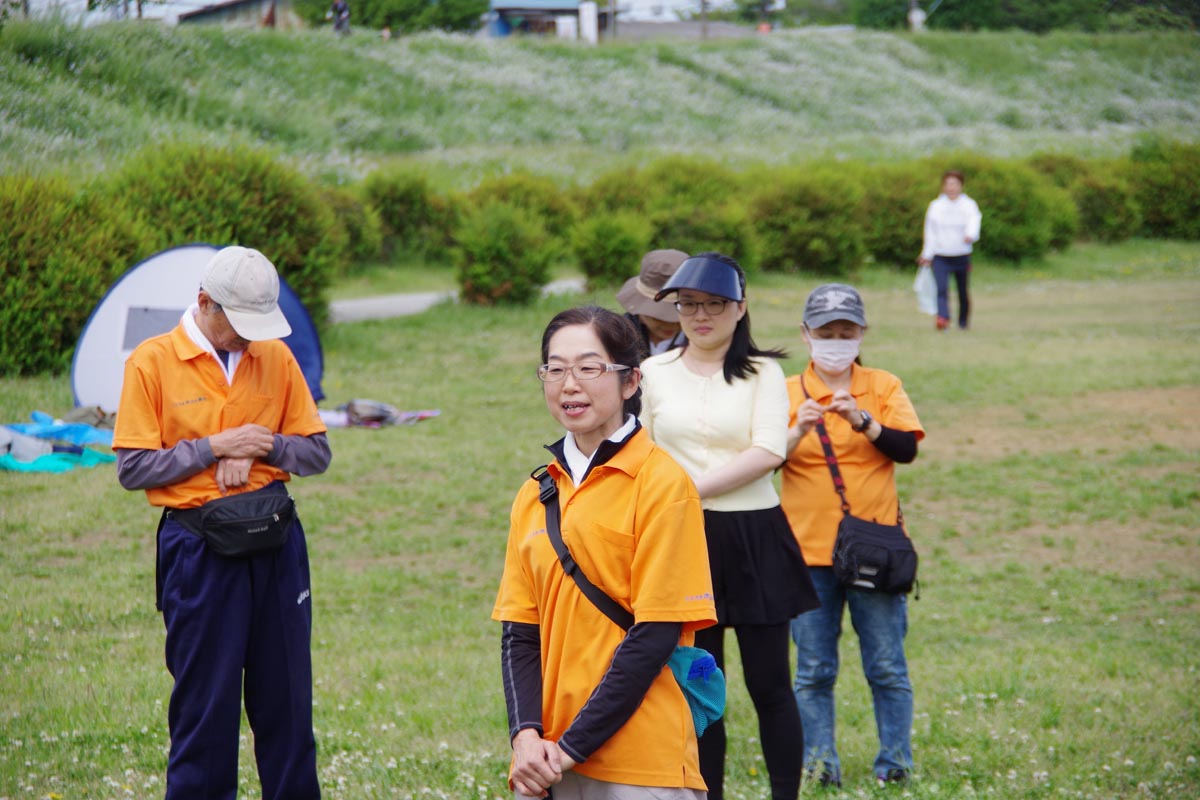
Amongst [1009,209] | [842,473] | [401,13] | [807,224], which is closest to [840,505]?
[842,473]

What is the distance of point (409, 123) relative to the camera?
38.5m

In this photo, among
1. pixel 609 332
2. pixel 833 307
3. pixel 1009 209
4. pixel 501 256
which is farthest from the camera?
pixel 1009 209

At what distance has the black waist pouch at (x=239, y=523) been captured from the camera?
3.58m

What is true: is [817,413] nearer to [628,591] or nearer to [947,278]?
[628,591]

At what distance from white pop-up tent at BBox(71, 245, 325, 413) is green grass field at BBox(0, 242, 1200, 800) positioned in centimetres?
53

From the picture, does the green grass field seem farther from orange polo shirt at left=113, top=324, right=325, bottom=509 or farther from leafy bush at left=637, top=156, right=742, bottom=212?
leafy bush at left=637, top=156, right=742, bottom=212

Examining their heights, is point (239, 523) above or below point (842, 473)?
above

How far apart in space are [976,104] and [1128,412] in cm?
4208

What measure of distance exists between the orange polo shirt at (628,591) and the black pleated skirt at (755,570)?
1.21 m

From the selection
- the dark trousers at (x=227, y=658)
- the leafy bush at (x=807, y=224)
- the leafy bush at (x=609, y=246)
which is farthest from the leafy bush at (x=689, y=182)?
the dark trousers at (x=227, y=658)

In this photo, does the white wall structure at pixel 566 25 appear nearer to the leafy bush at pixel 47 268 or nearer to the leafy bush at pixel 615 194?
the leafy bush at pixel 615 194

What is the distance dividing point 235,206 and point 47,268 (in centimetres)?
260

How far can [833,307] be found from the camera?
4438 mm

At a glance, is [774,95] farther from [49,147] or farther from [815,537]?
[815,537]
